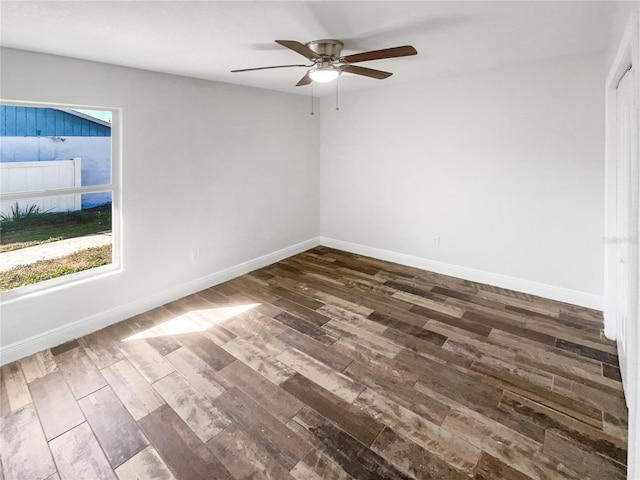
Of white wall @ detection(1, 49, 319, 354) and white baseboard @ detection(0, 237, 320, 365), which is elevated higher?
white wall @ detection(1, 49, 319, 354)

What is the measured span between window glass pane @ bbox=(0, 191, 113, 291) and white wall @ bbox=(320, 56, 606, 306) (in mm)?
3272

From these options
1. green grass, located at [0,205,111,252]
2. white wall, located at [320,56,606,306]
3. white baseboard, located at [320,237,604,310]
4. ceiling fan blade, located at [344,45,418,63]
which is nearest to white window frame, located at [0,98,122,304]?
green grass, located at [0,205,111,252]

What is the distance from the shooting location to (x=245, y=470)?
1.76m

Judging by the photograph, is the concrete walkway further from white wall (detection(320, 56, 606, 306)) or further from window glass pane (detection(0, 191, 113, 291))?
white wall (detection(320, 56, 606, 306))

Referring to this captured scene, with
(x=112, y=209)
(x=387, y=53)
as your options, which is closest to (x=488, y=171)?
(x=387, y=53)

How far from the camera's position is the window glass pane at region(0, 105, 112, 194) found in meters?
2.66

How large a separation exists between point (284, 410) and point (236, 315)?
1432 millimetres

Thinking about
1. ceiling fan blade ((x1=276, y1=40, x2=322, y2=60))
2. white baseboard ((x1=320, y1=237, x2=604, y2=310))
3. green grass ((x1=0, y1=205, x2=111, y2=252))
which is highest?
ceiling fan blade ((x1=276, y1=40, x2=322, y2=60))

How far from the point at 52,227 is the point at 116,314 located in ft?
3.15

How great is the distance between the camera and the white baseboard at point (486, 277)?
352 centimetres

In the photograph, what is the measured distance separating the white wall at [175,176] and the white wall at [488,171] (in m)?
1.09

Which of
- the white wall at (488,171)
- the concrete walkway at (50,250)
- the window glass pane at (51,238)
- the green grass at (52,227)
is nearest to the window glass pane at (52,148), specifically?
the window glass pane at (51,238)

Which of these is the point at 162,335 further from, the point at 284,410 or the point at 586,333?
the point at 586,333

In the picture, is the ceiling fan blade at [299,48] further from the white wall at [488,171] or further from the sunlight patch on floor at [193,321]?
the sunlight patch on floor at [193,321]
